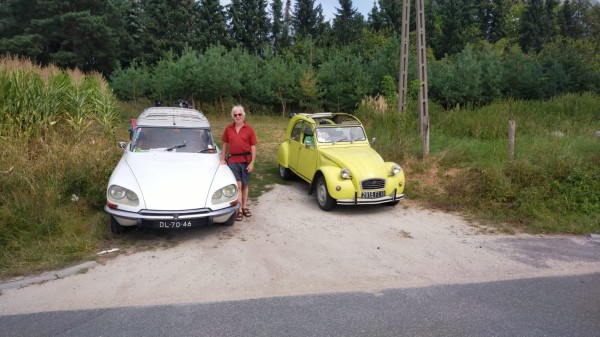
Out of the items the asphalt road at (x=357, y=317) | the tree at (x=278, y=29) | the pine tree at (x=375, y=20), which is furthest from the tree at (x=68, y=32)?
the asphalt road at (x=357, y=317)

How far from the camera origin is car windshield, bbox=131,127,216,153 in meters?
7.69

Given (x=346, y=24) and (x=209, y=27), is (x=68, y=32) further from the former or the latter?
(x=346, y=24)

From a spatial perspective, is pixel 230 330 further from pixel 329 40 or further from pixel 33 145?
pixel 329 40

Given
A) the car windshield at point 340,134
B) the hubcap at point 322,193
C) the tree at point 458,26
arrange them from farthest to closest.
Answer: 1. the tree at point 458,26
2. the car windshield at point 340,134
3. the hubcap at point 322,193

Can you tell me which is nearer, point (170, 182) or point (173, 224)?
Answer: point (173, 224)

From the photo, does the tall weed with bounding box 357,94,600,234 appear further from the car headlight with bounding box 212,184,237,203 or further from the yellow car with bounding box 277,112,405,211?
the car headlight with bounding box 212,184,237,203

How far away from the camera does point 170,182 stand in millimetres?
6449

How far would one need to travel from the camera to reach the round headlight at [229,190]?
6.67 meters

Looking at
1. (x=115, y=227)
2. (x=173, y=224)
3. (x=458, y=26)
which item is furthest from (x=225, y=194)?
(x=458, y=26)

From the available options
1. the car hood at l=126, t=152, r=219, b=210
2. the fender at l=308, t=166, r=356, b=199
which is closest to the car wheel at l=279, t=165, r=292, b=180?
the fender at l=308, t=166, r=356, b=199

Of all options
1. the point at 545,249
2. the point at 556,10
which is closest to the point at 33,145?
the point at 545,249

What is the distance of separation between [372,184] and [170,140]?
12.1ft

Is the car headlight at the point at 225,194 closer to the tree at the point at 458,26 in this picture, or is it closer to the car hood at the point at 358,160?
the car hood at the point at 358,160

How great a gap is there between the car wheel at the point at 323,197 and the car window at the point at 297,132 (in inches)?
73.4
